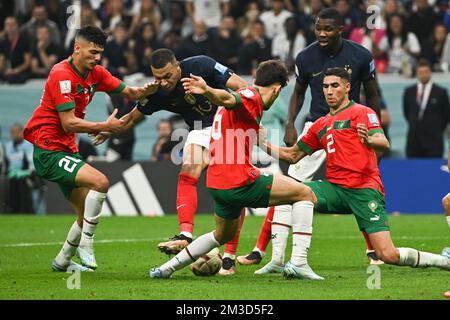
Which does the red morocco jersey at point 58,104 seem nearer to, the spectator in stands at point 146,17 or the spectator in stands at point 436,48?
the spectator in stands at point 436,48

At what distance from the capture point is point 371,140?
9523 millimetres

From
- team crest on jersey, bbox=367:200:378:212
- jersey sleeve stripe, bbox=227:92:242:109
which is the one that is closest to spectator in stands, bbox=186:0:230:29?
team crest on jersey, bbox=367:200:378:212

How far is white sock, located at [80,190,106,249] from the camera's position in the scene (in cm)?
1068

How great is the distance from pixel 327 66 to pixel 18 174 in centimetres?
1036

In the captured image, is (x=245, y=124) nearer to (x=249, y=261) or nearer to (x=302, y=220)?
(x=302, y=220)

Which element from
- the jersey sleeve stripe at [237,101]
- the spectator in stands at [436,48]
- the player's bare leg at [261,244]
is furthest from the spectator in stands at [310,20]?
the jersey sleeve stripe at [237,101]

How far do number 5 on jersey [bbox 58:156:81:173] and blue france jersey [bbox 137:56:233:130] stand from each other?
109cm

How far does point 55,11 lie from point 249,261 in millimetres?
13311

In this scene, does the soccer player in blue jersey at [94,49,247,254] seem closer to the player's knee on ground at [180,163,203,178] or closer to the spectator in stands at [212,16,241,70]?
the player's knee on ground at [180,163,203,178]

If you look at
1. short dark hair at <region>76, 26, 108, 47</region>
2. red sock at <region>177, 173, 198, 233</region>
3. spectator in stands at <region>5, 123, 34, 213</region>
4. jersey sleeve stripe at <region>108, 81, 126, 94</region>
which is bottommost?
spectator in stands at <region>5, 123, 34, 213</region>

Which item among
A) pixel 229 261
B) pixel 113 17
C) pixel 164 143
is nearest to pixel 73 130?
pixel 229 261

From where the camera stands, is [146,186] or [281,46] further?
[281,46]

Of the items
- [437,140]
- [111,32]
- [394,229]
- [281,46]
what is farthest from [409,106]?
[111,32]

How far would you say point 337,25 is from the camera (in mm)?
11250
